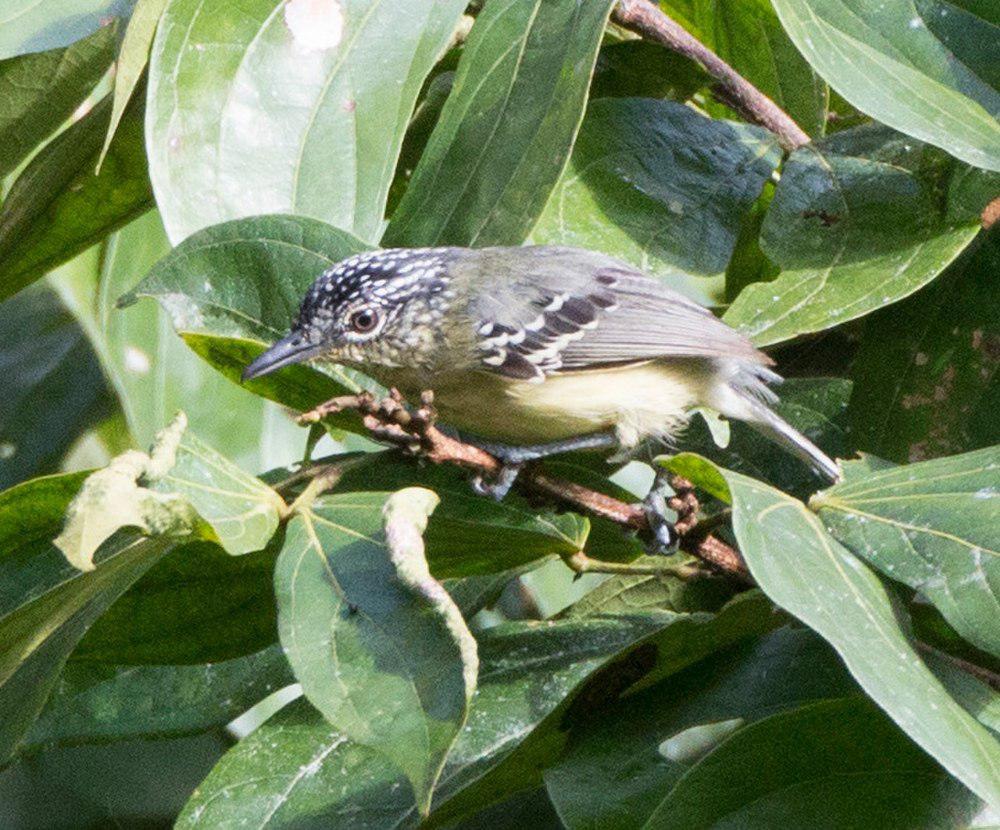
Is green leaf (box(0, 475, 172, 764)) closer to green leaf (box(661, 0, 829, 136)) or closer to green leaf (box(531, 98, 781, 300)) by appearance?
green leaf (box(531, 98, 781, 300))

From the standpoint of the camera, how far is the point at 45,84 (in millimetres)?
3238

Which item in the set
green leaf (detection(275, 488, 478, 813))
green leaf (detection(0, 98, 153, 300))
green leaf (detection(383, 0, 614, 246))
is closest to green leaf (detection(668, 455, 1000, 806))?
green leaf (detection(275, 488, 478, 813))

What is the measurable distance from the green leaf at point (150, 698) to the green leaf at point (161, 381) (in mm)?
779

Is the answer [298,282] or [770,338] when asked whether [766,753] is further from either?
[298,282]

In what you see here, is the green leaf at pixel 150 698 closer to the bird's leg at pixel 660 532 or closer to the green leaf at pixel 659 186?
the bird's leg at pixel 660 532

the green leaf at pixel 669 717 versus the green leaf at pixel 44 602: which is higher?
the green leaf at pixel 44 602

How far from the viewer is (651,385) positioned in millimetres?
3639

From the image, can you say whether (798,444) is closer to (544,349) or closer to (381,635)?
(544,349)

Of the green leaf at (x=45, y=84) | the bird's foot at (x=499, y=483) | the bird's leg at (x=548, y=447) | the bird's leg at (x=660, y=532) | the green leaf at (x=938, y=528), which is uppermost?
the green leaf at (x=45, y=84)

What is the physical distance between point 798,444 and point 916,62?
765 mm

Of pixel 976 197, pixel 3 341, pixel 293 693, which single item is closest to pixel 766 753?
pixel 976 197

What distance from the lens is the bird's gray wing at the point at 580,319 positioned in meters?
3.50

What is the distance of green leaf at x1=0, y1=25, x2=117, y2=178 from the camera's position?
126 inches

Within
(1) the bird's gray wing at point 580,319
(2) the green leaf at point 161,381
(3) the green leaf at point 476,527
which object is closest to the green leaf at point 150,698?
(3) the green leaf at point 476,527
